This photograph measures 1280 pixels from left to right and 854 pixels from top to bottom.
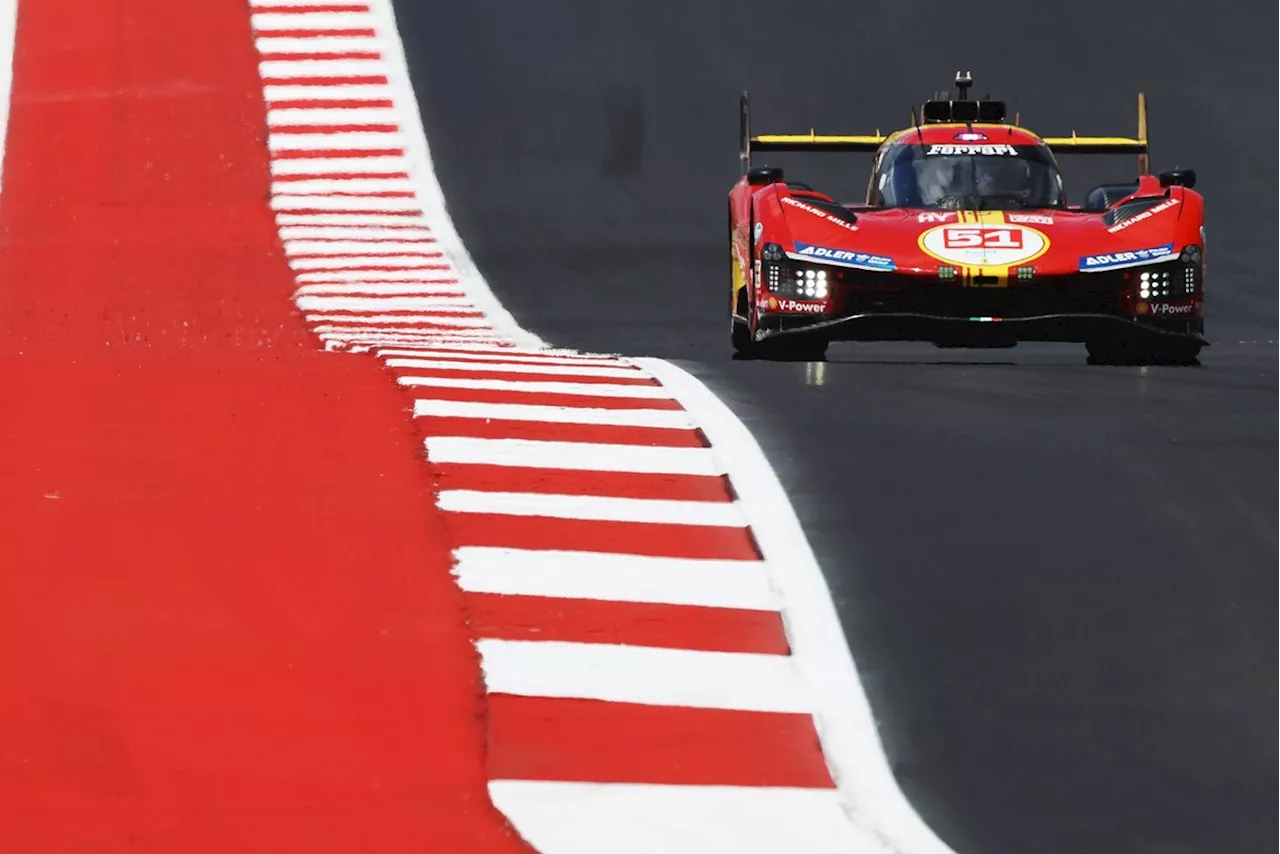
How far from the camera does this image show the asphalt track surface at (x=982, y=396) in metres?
5.56

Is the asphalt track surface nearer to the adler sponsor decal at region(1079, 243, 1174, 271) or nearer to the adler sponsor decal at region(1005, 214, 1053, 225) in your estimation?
the adler sponsor decal at region(1079, 243, 1174, 271)

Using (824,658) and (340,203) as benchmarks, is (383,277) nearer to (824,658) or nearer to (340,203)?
(340,203)

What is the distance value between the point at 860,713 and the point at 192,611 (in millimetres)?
1764

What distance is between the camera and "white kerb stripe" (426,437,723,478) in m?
8.43

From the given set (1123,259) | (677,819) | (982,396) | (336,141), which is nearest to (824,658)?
(677,819)

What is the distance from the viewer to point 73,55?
2455cm

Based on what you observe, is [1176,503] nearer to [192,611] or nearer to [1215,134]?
[192,611]

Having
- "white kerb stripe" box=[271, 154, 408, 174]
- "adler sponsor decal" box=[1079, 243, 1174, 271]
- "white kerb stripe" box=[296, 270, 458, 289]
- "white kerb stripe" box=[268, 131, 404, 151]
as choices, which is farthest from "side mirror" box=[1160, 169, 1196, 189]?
"white kerb stripe" box=[268, 131, 404, 151]

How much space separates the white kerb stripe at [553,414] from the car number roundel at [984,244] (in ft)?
9.48

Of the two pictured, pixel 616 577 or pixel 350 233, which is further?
pixel 350 233

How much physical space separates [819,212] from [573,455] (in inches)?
158

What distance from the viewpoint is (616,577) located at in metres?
6.94

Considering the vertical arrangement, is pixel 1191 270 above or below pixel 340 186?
below

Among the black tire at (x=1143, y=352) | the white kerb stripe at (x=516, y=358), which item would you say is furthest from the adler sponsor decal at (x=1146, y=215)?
the white kerb stripe at (x=516, y=358)
